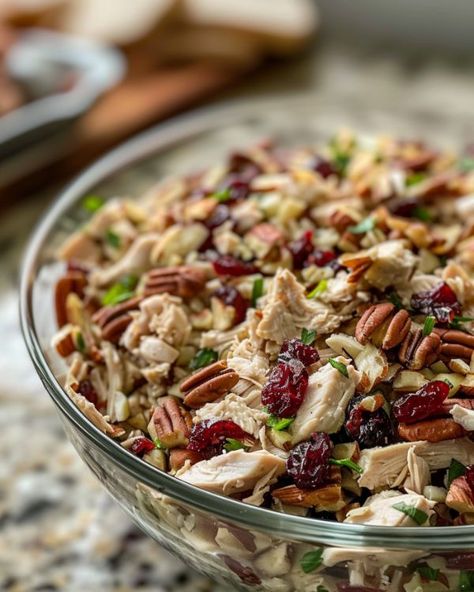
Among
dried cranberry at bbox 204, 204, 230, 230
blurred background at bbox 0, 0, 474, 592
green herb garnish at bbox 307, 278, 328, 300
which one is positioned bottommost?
blurred background at bbox 0, 0, 474, 592

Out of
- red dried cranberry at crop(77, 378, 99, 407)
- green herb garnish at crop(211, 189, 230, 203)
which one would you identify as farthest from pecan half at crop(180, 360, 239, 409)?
green herb garnish at crop(211, 189, 230, 203)

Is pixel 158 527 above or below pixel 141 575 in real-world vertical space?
above

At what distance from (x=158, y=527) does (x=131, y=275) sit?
40cm

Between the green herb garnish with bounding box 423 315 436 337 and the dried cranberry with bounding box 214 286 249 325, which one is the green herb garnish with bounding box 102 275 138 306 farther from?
the green herb garnish with bounding box 423 315 436 337

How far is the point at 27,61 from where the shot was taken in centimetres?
200

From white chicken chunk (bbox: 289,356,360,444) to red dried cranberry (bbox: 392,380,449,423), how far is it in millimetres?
57

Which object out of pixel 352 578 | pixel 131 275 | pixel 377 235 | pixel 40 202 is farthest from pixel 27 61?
pixel 352 578

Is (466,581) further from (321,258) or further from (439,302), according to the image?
(321,258)

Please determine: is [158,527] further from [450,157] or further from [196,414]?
[450,157]

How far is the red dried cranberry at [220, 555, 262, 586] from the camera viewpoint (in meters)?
0.88

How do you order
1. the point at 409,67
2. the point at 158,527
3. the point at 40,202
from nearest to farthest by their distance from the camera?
the point at 158,527
the point at 40,202
the point at 409,67

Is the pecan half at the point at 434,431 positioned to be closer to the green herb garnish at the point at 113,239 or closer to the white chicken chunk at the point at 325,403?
the white chicken chunk at the point at 325,403

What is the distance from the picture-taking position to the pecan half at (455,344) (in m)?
0.97

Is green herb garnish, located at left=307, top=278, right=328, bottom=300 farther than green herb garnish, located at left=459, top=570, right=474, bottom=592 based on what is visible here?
Yes
